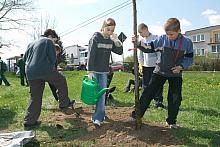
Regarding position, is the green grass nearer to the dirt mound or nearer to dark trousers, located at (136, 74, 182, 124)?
the dirt mound

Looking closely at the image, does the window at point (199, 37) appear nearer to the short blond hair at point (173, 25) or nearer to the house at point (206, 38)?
the house at point (206, 38)

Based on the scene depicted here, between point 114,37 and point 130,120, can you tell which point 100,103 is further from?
point 114,37

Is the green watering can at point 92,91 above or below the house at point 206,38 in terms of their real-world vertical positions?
below

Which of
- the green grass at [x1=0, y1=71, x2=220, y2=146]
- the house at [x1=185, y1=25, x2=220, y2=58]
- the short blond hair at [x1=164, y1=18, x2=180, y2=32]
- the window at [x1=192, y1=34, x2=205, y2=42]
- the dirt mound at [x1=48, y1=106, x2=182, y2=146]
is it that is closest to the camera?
the dirt mound at [x1=48, y1=106, x2=182, y2=146]

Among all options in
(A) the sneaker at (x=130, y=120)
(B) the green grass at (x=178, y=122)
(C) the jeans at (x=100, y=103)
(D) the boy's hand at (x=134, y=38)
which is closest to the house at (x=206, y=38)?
(B) the green grass at (x=178, y=122)

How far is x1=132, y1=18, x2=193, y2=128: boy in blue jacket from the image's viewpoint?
6.20 meters

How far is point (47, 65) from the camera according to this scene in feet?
22.9

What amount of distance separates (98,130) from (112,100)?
3522 mm

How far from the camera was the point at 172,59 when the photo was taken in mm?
6289

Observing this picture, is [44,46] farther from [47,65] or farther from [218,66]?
[218,66]

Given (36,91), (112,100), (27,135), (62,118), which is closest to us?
(27,135)

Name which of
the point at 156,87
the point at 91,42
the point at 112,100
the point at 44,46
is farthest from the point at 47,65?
the point at 112,100

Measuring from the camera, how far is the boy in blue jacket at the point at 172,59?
620cm

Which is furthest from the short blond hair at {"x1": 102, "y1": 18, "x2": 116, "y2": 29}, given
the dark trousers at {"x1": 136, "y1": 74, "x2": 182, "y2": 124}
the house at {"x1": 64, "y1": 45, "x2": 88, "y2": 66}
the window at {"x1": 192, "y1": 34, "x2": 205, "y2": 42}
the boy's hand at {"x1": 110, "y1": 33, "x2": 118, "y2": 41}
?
the window at {"x1": 192, "y1": 34, "x2": 205, "y2": 42}
